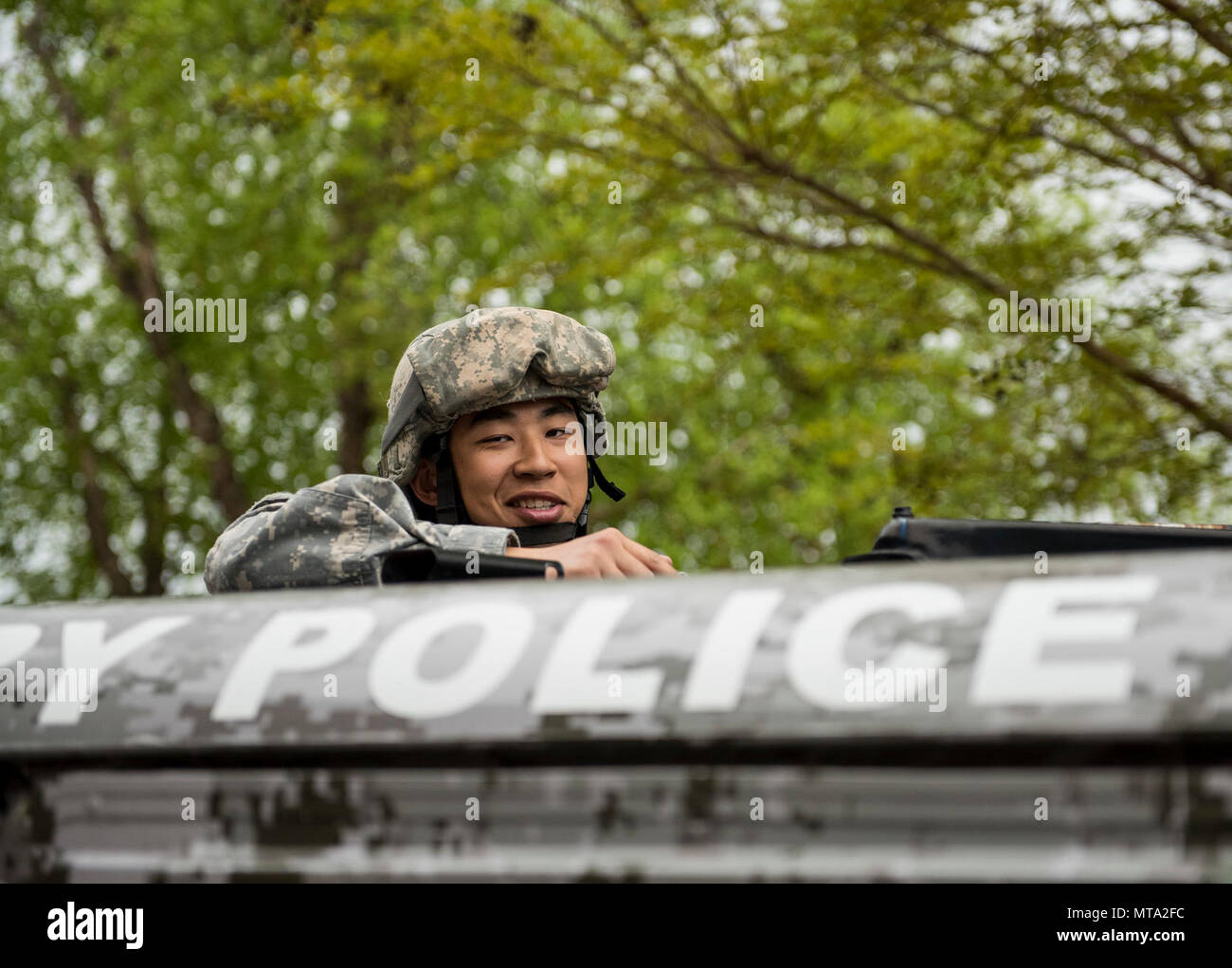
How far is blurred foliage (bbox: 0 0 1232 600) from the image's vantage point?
242 inches

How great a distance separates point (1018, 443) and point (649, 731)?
22.2 feet

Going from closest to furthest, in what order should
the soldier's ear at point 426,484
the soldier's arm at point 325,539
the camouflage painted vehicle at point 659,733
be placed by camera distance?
the camouflage painted vehicle at point 659,733 < the soldier's arm at point 325,539 < the soldier's ear at point 426,484

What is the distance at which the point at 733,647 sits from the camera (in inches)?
48.0

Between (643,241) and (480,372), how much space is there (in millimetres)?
4857

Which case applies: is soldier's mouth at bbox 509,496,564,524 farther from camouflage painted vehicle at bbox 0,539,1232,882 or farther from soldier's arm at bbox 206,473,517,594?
camouflage painted vehicle at bbox 0,539,1232,882

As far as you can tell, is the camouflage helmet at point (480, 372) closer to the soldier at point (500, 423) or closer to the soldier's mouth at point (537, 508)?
the soldier at point (500, 423)

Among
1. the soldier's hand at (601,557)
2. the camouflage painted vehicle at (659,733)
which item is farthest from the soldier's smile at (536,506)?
the camouflage painted vehicle at (659,733)

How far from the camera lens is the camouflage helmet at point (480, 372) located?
2.93 metres

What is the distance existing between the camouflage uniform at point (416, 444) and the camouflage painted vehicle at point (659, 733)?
725 mm

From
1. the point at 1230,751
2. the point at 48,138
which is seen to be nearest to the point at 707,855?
the point at 1230,751

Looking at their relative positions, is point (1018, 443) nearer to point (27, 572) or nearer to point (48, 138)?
point (48, 138)

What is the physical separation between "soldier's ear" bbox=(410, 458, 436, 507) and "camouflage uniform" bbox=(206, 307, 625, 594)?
0.24 ft

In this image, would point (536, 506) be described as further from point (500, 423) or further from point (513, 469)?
point (500, 423)

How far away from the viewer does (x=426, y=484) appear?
3189 mm
